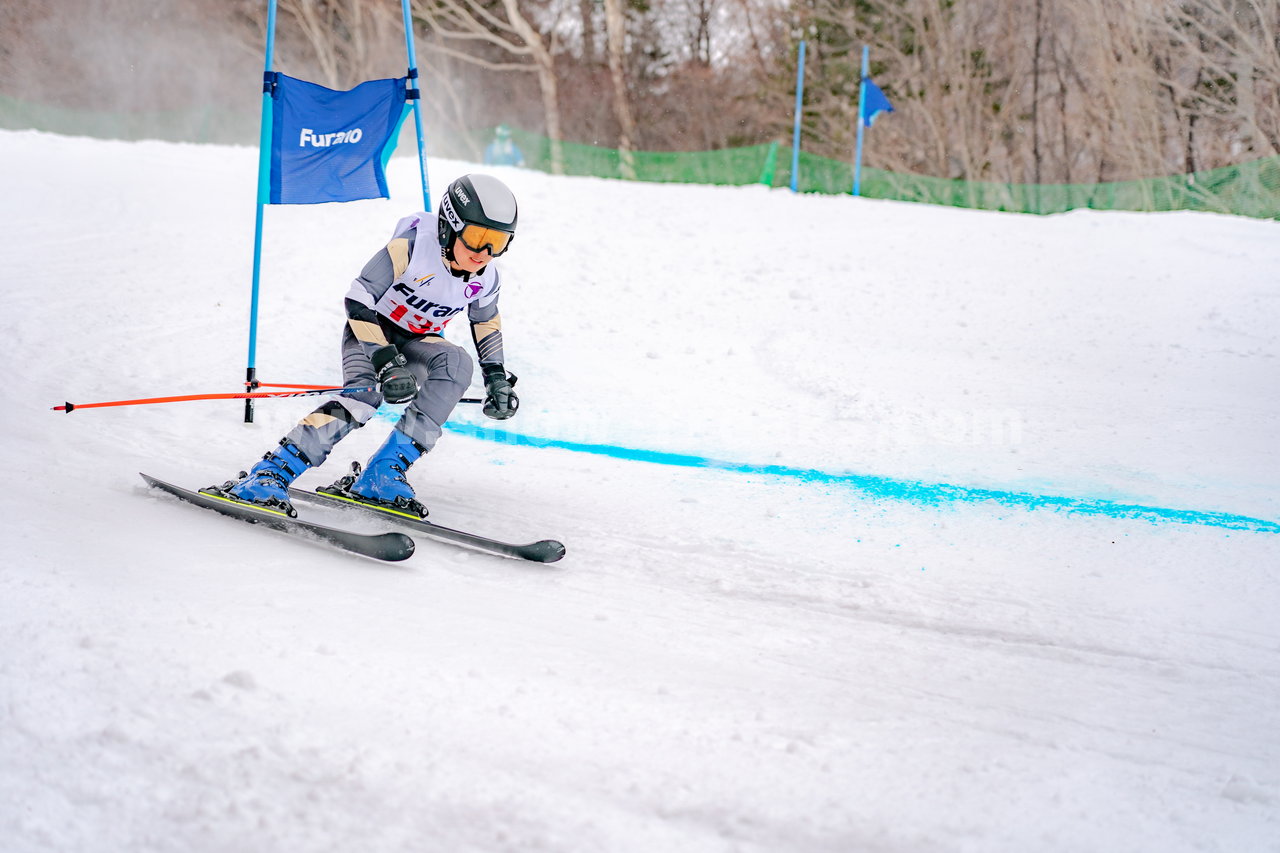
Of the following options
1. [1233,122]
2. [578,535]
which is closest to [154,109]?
[1233,122]

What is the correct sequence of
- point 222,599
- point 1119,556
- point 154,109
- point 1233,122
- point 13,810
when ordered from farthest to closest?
point 154,109, point 1233,122, point 1119,556, point 222,599, point 13,810

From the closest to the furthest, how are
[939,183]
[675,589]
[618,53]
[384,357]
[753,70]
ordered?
[675,589] → [384,357] → [939,183] → [618,53] → [753,70]

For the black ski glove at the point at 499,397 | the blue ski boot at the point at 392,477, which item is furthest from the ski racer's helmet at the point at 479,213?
the blue ski boot at the point at 392,477

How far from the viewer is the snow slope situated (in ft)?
7.00

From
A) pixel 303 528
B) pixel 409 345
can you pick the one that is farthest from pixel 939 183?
pixel 303 528

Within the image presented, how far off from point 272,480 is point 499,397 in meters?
0.99

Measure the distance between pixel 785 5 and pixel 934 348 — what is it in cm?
2537

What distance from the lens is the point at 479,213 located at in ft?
12.9

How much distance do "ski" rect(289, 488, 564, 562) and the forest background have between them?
19604 millimetres

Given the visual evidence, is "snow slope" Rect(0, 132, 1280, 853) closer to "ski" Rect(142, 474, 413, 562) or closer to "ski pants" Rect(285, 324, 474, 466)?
"ski" Rect(142, 474, 413, 562)

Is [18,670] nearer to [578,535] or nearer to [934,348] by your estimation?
[578,535]

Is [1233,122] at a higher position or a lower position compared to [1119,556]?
higher

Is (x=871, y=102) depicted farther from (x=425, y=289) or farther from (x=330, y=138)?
A: (x=425, y=289)

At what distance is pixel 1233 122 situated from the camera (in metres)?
20.4
